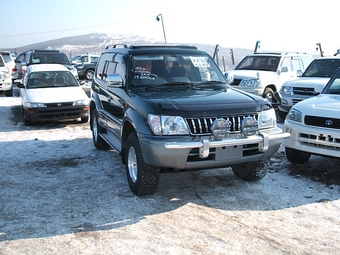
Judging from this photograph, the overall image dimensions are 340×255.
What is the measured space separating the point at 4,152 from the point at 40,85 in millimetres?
4004

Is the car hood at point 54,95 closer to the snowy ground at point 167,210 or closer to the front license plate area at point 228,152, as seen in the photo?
the snowy ground at point 167,210

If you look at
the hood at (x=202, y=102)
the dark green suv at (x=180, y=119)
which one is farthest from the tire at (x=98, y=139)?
the hood at (x=202, y=102)

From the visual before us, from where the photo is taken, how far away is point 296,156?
6637 millimetres

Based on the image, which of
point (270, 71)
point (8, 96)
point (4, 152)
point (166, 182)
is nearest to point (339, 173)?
point (166, 182)

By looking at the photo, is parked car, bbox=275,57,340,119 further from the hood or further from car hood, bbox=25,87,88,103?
car hood, bbox=25,87,88,103

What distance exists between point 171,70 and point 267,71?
787 cm

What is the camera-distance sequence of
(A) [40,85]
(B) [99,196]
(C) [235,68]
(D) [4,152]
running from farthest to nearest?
1. (C) [235,68]
2. (A) [40,85]
3. (D) [4,152]
4. (B) [99,196]

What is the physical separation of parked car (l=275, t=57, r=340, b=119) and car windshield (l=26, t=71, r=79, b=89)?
5991mm

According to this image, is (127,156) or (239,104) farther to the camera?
(127,156)

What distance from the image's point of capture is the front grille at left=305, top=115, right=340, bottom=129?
19.2 feet

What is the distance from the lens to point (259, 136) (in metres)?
5.06

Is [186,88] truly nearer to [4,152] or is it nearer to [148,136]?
[148,136]

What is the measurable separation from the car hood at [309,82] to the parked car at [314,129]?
3.67 meters

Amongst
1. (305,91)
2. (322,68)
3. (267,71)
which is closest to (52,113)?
(305,91)
